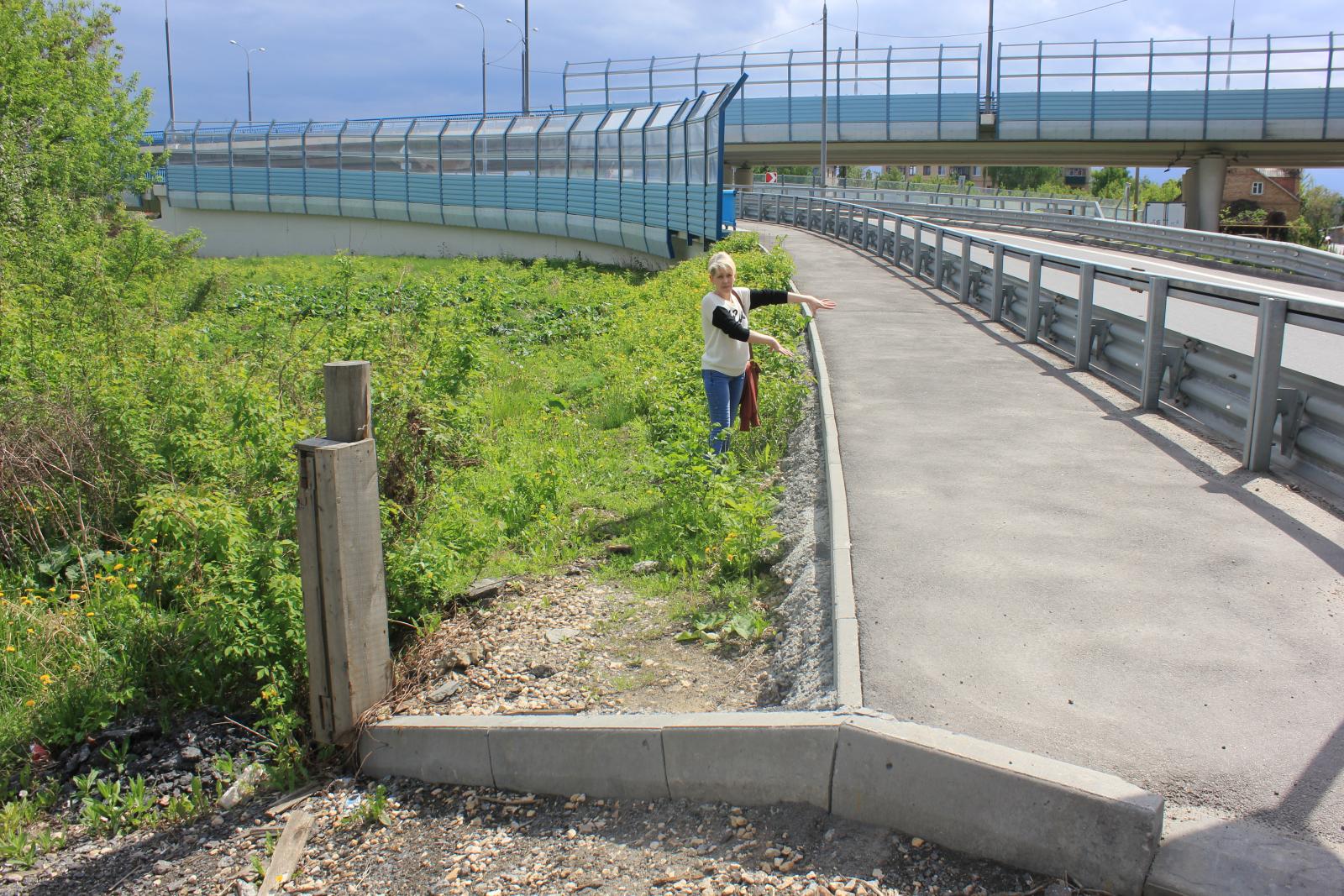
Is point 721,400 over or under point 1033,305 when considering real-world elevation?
under

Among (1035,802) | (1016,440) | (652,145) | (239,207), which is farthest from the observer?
(239,207)

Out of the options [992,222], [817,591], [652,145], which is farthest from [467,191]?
[817,591]

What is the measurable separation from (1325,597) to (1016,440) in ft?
11.2

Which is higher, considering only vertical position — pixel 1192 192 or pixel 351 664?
pixel 1192 192

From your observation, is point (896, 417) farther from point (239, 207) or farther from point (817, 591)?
point (239, 207)

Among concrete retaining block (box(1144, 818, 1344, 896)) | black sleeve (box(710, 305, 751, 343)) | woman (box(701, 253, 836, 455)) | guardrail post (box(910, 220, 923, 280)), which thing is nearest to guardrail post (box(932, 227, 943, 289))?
guardrail post (box(910, 220, 923, 280))

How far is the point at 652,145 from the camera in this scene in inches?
1142

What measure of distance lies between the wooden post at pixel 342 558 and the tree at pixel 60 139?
33.9ft

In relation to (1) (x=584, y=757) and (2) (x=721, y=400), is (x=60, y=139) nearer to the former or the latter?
(2) (x=721, y=400)

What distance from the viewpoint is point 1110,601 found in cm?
529

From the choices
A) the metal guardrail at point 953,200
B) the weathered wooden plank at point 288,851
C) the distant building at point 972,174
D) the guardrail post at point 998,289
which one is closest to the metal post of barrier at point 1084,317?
the guardrail post at point 998,289

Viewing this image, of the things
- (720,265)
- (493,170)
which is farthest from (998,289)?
(493,170)

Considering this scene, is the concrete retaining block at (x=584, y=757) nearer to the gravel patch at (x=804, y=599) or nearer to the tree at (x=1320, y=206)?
the gravel patch at (x=804, y=599)

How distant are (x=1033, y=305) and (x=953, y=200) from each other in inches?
1786
